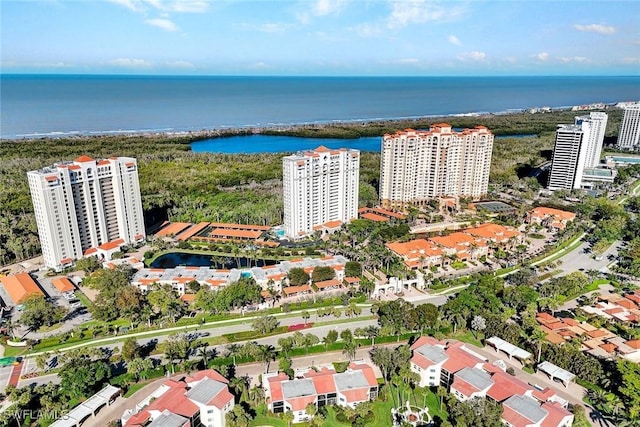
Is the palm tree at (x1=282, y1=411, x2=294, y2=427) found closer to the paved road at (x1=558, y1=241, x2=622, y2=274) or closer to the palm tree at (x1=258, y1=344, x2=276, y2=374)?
the palm tree at (x1=258, y1=344, x2=276, y2=374)

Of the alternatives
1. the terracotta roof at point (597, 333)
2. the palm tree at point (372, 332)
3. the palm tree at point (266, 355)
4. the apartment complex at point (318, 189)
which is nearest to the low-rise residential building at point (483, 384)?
the palm tree at point (372, 332)

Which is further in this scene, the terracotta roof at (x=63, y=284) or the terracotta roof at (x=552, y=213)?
the terracotta roof at (x=552, y=213)

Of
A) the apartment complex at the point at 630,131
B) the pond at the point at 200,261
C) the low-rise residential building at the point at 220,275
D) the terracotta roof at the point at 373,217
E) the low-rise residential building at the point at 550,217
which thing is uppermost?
the apartment complex at the point at 630,131

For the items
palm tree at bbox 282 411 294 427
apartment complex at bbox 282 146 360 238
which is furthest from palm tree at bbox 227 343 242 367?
apartment complex at bbox 282 146 360 238

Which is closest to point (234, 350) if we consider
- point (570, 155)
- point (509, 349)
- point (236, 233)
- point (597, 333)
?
point (509, 349)

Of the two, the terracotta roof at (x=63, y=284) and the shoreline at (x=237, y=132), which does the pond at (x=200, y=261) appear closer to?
the terracotta roof at (x=63, y=284)

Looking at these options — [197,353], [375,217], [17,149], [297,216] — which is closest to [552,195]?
[375,217]
